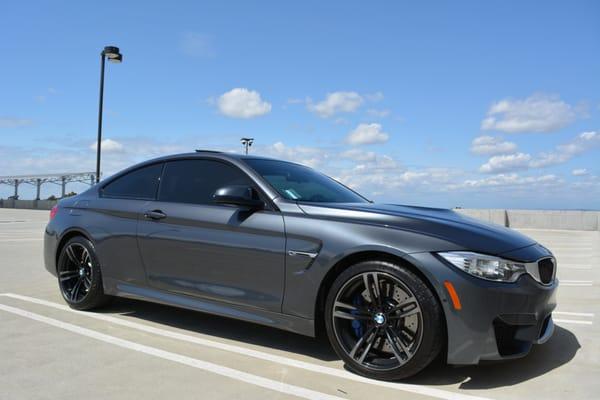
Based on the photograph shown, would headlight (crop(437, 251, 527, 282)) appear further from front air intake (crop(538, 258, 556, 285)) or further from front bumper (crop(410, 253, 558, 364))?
front air intake (crop(538, 258, 556, 285))

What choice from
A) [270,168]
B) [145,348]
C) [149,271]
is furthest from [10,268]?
[270,168]

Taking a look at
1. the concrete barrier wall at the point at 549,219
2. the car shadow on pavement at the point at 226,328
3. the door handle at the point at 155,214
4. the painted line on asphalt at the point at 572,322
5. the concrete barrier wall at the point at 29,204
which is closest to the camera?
the car shadow on pavement at the point at 226,328

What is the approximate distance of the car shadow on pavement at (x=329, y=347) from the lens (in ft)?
10.7

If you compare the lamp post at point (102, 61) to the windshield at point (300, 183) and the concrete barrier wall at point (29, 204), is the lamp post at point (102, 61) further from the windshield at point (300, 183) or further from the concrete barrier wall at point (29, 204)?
the concrete barrier wall at point (29, 204)

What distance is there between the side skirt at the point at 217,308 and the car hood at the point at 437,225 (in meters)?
0.77

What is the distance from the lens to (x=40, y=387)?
119 inches

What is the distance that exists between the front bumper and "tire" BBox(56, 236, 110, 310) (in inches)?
127

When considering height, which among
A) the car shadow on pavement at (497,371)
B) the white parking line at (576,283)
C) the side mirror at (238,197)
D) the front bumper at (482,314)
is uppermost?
the side mirror at (238,197)

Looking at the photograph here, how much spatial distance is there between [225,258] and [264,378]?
3.23 feet

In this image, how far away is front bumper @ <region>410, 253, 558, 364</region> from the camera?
2967 mm

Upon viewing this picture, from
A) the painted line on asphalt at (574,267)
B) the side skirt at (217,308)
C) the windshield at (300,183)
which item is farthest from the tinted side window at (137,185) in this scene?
the painted line on asphalt at (574,267)

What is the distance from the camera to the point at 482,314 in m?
2.96

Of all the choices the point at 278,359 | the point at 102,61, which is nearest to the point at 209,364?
the point at 278,359

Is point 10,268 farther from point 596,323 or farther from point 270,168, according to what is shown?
point 596,323
